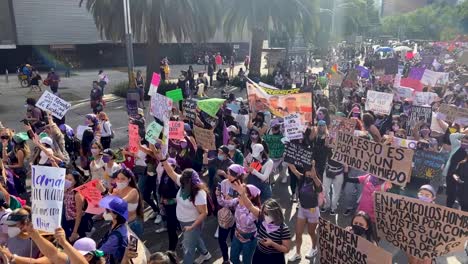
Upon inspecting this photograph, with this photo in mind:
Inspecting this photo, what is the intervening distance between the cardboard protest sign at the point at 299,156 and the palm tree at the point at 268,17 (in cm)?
1770

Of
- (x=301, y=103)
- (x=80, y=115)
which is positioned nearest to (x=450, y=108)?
(x=301, y=103)

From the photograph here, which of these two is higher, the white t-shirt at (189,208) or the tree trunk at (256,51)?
the tree trunk at (256,51)

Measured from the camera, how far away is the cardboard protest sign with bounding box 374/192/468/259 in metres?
4.21

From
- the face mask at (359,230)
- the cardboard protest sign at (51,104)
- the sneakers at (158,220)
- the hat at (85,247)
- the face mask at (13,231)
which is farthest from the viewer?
the cardboard protest sign at (51,104)

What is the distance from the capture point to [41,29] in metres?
30.8

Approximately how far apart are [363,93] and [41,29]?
24.8 meters

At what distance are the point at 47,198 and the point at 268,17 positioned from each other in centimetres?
2066

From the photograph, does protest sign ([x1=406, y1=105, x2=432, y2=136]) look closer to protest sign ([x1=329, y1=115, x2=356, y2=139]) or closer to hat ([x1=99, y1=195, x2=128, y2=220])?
protest sign ([x1=329, y1=115, x2=356, y2=139])

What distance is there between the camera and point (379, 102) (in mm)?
10805

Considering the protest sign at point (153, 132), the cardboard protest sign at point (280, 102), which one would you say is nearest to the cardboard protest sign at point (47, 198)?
the protest sign at point (153, 132)

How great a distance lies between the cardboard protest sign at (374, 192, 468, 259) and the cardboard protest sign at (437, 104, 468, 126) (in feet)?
17.7

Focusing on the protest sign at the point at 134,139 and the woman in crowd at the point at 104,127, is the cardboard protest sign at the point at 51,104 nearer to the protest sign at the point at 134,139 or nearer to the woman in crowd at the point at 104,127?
the woman in crowd at the point at 104,127

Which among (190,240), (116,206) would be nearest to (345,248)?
(190,240)

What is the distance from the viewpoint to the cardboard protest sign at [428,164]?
7.03 metres
